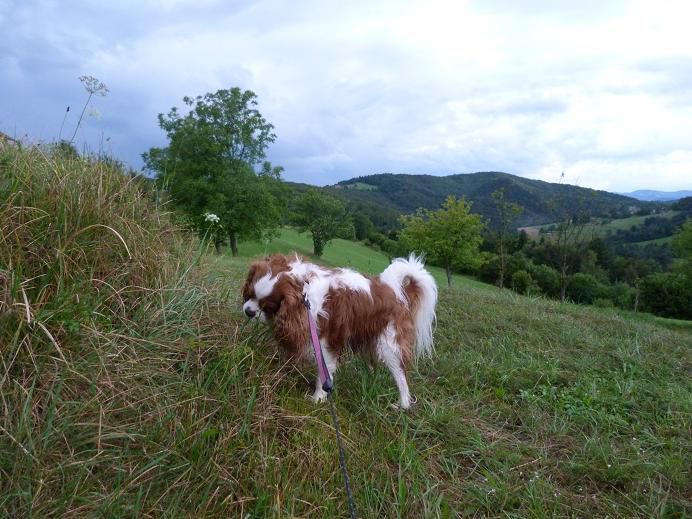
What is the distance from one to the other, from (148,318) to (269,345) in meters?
0.98

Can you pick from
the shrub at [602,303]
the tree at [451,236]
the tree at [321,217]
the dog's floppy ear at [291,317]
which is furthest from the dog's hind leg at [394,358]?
the tree at [321,217]

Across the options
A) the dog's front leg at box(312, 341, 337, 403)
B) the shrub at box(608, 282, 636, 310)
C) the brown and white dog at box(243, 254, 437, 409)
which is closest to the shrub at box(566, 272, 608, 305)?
the shrub at box(608, 282, 636, 310)

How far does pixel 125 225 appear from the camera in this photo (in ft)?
12.5

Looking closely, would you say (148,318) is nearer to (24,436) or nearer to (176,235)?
(24,436)

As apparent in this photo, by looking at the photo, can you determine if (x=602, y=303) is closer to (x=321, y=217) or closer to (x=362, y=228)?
(x=321, y=217)

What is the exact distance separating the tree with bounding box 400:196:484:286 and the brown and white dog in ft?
90.8

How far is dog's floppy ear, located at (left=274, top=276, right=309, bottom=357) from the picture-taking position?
3500 mm

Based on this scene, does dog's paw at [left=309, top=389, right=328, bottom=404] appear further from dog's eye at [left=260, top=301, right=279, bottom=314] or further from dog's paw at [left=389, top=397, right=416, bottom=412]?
dog's eye at [left=260, top=301, right=279, bottom=314]

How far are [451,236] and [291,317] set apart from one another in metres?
29.9

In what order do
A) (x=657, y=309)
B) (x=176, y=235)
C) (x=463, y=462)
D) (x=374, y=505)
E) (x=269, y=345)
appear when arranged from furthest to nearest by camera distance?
(x=657, y=309) → (x=176, y=235) → (x=269, y=345) → (x=463, y=462) → (x=374, y=505)

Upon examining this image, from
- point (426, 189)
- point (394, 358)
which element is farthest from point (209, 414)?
point (426, 189)

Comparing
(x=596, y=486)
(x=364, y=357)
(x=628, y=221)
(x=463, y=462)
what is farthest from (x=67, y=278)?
(x=628, y=221)

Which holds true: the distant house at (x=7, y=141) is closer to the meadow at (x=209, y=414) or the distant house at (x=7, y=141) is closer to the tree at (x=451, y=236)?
the meadow at (x=209, y=414)

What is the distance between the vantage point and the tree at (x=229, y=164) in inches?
993
